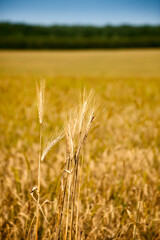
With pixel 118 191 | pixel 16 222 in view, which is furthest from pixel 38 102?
pixel 118 191

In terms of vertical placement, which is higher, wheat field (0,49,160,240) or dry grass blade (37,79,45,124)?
dry grass blade (37,79,45,124)

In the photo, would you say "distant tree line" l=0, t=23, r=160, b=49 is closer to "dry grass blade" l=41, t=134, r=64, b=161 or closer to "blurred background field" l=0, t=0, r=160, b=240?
"blurred background field" l=0, t=0, r=160, b=240

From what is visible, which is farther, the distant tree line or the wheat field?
the distant tree line

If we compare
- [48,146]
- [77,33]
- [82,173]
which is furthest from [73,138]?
[77,33]

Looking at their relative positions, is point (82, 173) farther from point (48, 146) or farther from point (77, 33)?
point (77, 33)

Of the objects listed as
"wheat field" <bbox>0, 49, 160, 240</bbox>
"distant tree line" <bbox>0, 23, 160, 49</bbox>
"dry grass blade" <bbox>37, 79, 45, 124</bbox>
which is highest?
"distant tree line" <bbox>0, 23, 160, 49</bbox>

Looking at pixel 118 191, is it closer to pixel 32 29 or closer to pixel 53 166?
pixel 53 166

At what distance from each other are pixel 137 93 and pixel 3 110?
2996 millimetres

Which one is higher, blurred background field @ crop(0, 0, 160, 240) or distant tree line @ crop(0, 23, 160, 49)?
distant tree line @ crop(0, 23, 160, 49)

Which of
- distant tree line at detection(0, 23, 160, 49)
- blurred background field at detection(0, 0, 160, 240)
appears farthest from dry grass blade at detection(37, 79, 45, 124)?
distant tree line at detection(0, 23, 160, 49)

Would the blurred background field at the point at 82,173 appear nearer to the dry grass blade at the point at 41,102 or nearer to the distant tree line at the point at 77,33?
the dry grass blade at the point at 41,102

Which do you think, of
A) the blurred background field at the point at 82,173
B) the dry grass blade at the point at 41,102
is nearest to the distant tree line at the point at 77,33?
the blurred background field at the point at 82,173

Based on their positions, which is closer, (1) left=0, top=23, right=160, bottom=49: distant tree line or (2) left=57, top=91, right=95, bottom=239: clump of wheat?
(2) left=57, top=91, right=95, bottom=239: clump of wheat

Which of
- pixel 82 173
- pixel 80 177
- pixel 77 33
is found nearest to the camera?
pixel 80 177
